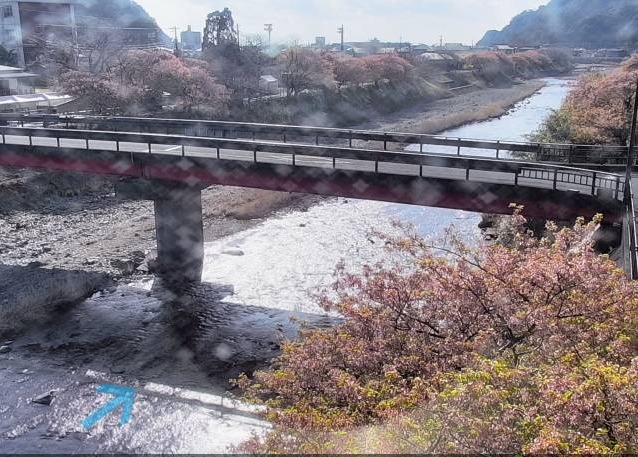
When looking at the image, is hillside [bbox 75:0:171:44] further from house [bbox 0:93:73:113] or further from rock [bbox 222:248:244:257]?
rock [bbox 222:248:244:257]

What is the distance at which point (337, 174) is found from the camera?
19453mm

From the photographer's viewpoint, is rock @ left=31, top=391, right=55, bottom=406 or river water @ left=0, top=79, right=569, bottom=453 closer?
river water @ left=0, top=79, right=569, bottom=453

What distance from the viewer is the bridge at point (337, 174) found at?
17.1 meters

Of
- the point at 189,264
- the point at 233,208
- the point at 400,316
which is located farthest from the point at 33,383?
the point at 233,208

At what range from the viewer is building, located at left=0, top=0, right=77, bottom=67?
69.7 m

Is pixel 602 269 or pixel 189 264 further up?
pixel 602 269

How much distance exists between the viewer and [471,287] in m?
10.5

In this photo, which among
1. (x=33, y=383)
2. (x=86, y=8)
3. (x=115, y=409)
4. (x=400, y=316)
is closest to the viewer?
(x=400, y=316)

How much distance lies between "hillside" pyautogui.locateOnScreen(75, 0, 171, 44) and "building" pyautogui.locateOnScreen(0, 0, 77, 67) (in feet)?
56.5

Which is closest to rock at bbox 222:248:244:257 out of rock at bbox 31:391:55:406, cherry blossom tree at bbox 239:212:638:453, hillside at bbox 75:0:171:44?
rock at bbox 31:391:55:406

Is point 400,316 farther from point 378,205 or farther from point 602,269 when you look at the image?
point 378,205

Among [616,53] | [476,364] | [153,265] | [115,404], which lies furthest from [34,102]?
[616,53]

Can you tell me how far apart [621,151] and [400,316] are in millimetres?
19196

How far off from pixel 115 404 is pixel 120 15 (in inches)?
4282
